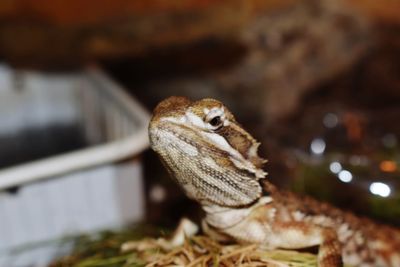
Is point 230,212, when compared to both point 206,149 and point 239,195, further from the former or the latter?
point 206,149

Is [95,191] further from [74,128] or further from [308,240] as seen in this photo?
[308,240]

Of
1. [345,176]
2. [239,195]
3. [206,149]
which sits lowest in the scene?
[345,176]

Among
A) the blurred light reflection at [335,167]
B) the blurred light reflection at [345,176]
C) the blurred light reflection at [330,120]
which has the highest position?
the blurred light reflection at [330,120]

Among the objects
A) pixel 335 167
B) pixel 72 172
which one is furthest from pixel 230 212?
pixel 335 167

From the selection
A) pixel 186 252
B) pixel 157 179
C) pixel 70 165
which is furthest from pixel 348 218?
pixel 157 179

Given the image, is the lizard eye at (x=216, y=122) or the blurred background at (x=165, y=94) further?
the blurred background at (x=165, y=94)

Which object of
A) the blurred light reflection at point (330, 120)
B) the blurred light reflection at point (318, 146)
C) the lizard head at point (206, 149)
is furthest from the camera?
the blurred light reflection at point (330, 120)

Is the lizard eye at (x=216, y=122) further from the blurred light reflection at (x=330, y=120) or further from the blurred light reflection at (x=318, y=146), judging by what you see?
the blurred light reflection at (x=330, y=120)

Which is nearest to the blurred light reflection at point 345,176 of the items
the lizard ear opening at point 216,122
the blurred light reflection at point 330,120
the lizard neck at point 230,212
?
the blurred light reflection at point 330,120

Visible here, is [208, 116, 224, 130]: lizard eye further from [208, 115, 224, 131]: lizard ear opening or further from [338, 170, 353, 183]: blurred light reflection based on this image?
[338, 170, 353, 183]: blurred light reflection

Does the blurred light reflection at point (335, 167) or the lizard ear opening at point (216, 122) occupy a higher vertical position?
the lizard ear opening at point (216, 122)
